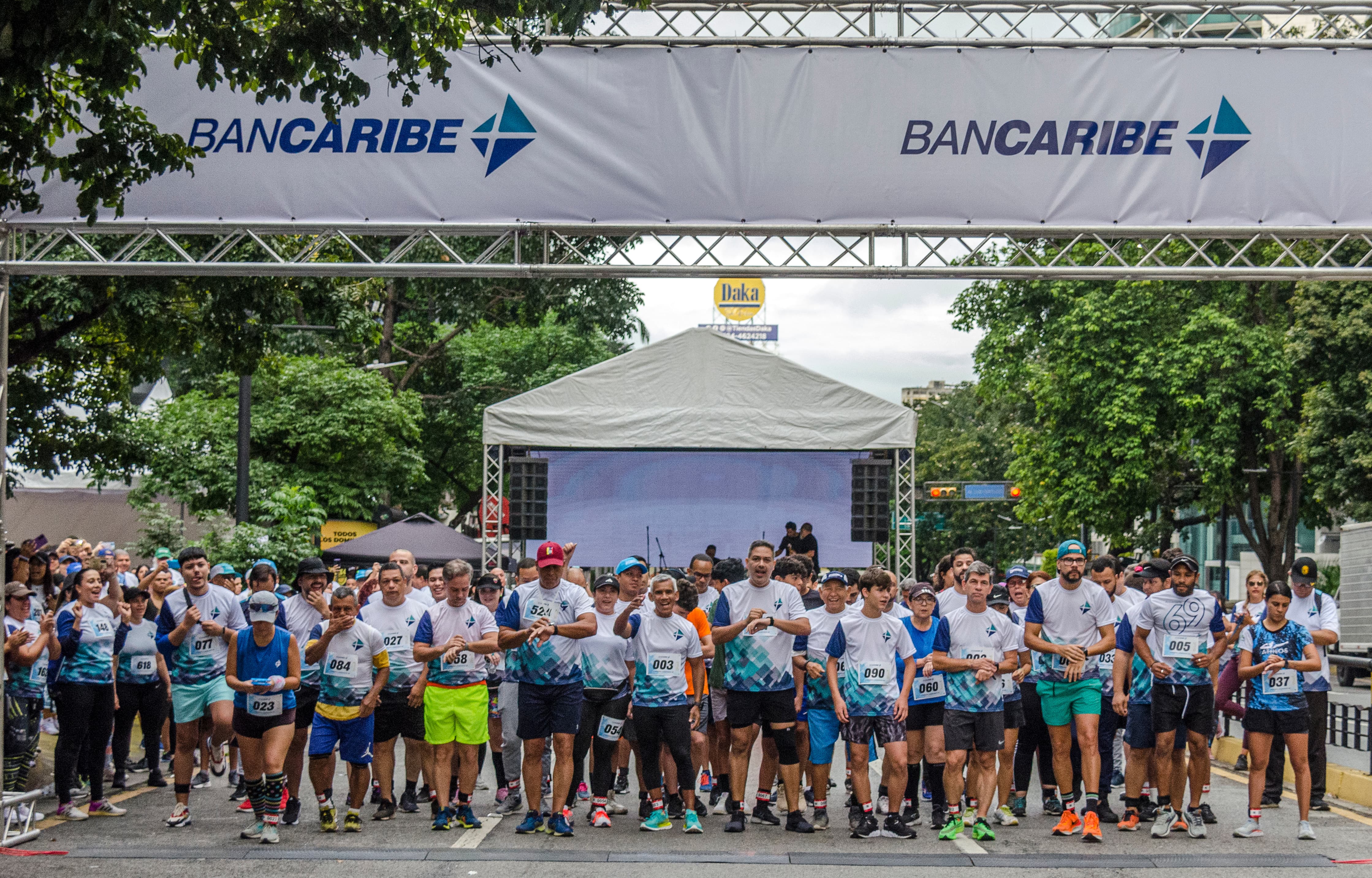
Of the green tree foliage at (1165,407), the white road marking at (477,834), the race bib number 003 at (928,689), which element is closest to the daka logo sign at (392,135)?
the white road marking at (477,834)

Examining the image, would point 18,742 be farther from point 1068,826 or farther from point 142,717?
point 1068,826

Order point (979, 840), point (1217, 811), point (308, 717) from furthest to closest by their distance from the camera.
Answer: point (1217, 811) < point (308, 717) < point (979, 840)

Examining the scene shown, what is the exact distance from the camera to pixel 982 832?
9508mm

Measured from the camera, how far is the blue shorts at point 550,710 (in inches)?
377

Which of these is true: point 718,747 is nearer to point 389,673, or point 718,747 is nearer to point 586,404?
point 389,673

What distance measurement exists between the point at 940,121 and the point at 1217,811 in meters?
5.95

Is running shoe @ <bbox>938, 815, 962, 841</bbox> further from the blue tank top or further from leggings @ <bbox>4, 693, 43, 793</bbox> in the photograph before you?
leggings @ <bbox>4, 693, 43, 793</bbox>

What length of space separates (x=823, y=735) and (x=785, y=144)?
4.36m

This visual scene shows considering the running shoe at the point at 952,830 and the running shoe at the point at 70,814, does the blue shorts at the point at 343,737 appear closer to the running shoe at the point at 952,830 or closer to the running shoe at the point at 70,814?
the running shoe at the point at 70,814

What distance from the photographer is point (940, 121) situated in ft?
33.0

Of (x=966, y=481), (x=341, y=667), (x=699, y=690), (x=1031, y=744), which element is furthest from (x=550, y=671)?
(x=966, y=481)

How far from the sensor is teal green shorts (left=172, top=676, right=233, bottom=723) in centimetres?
1044

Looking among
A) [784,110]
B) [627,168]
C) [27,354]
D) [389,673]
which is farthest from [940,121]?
[27,354]

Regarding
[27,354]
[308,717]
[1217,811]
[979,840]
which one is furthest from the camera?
[27,354]
